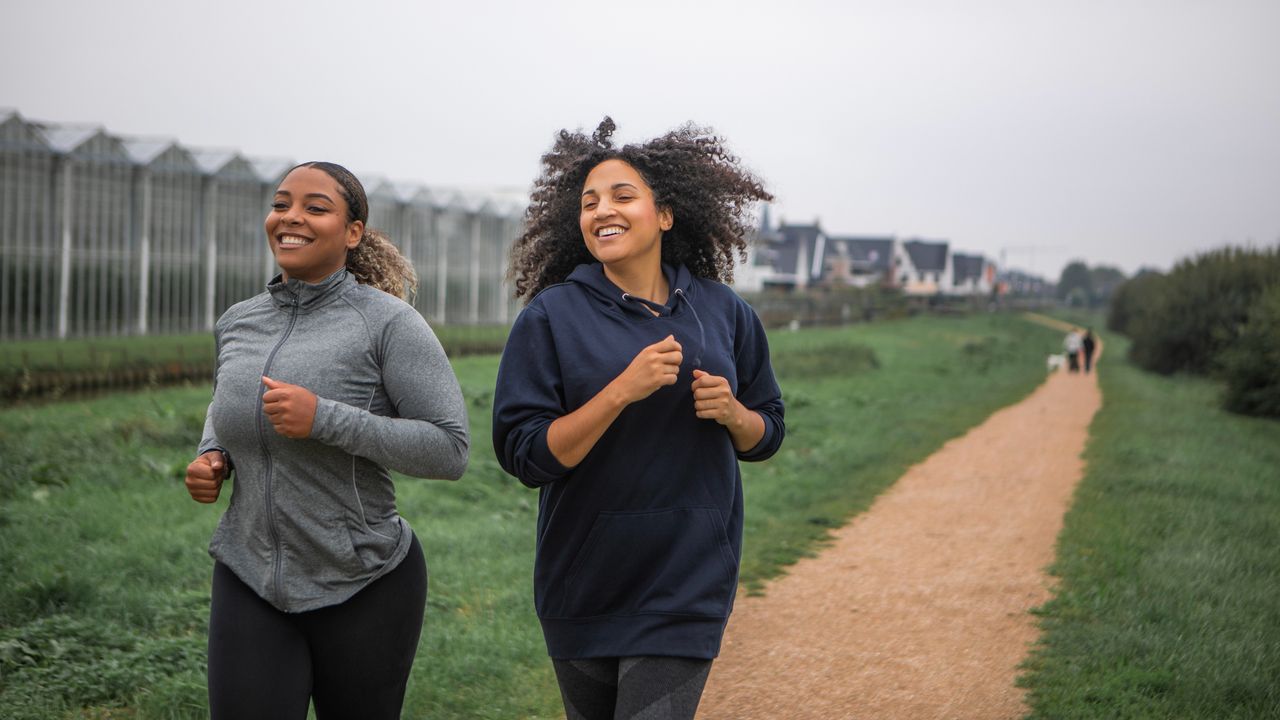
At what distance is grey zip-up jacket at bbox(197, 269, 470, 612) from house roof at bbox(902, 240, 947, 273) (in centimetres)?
9897

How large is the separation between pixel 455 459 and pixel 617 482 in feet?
1.56

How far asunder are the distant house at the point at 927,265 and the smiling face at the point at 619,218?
97.3 m

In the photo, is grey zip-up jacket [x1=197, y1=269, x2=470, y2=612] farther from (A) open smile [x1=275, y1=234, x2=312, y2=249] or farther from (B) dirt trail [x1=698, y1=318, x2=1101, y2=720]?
(B) dirt trail [x1=698, y1=318, x2=1101, y2=720]

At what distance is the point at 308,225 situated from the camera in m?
2.90

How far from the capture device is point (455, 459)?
9.55 ft

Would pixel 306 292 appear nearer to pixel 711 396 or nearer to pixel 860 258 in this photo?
pixel 711 396

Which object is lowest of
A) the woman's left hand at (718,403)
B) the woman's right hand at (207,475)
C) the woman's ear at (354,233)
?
the woman's right hand at (207,475)

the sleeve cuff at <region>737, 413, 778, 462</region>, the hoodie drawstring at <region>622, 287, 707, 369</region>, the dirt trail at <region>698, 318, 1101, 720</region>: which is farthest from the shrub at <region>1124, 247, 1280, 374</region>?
the hoodie drawstring at <region>622, 287, 707, 369</region>

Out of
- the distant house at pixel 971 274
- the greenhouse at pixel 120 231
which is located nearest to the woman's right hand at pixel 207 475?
the greenhouse at pixel 120 231

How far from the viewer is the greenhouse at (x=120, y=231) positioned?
78.5ft

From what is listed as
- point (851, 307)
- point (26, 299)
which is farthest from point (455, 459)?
point (851, 307)

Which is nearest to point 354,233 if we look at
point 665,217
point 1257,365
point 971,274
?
point 665,217

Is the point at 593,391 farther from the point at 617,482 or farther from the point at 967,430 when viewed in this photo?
the point at 967,430

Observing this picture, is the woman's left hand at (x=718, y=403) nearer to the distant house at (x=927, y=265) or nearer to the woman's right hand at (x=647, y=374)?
the woman's right hand at (x=647, y=374)
